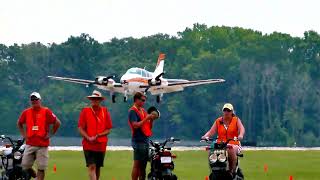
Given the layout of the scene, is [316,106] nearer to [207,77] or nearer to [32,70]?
[207,77]

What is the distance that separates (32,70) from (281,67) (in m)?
32.2

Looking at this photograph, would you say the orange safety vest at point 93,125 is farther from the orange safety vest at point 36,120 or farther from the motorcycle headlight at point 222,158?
the motorcycle headlight at point 222,158

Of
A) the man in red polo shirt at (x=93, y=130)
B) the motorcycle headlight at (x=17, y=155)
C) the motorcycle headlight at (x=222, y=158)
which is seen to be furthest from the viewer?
the motorcycle headlight at (x=17, y=155)

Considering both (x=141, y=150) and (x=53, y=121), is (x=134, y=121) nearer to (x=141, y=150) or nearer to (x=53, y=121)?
(x=141, y=150)

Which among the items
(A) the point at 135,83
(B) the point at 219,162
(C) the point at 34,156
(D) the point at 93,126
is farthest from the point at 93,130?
(A) the point at 135,83

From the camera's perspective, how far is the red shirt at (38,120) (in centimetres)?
1994

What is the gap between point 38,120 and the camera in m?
19.9

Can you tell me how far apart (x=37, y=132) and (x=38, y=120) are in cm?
22

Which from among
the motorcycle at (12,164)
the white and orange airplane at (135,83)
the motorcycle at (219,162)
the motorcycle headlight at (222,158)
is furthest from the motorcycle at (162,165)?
the white and orange airplane at (135,83)

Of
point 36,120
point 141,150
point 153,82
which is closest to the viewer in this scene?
point 36,120

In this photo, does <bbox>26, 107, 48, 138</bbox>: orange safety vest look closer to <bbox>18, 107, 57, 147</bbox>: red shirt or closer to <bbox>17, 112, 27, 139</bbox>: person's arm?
<bbox>18, 107, 57, 147</bbox>: red shirt

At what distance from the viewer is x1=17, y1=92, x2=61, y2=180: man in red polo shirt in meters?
19.9

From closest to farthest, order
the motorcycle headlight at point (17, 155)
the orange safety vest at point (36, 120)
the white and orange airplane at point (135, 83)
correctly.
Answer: the orange safety vest at point (36, 120)
the motorcycle headlight at point (17, 155)
the white and orange airplane at point (135, 83)

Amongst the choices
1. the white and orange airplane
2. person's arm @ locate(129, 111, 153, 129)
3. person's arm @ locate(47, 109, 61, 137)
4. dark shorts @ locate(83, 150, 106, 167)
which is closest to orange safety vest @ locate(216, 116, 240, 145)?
person's arm @ locate(129, 111, 153, 129)
